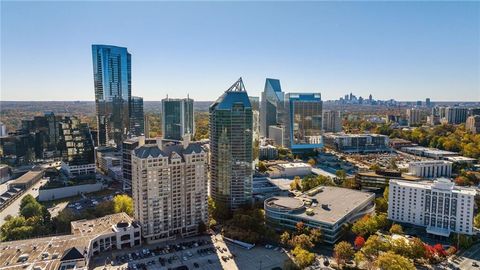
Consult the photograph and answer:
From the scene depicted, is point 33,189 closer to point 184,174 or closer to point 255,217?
point 184,174

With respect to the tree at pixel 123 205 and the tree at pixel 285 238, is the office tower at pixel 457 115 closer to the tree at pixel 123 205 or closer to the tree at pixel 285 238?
the tree at pixel 285 238

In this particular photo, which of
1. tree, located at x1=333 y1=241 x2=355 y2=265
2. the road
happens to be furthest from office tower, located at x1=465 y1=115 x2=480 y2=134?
the road

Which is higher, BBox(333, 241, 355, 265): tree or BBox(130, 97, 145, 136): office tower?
BBox(130, 97, 145, 136): office tower

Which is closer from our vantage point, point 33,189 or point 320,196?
point 320,196

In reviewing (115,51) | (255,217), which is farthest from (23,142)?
(255,217)

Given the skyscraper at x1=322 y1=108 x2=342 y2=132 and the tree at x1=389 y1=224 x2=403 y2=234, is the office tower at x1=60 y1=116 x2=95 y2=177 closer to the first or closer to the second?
the tree at x1=389 y1=224 x2=403 y2=234

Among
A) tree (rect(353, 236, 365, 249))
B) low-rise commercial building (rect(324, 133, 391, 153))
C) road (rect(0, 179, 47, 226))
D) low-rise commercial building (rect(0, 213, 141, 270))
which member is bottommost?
road (rect(0, 179, 47, 226))
